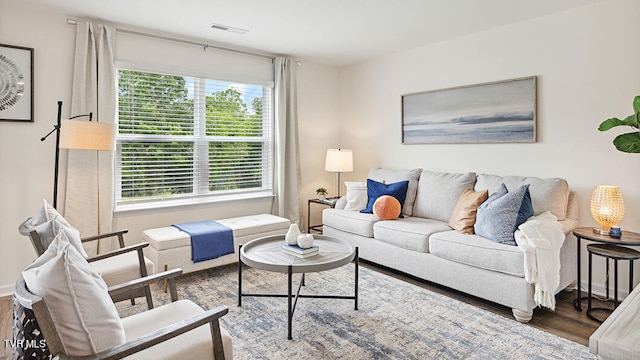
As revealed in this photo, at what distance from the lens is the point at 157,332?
4.69 feet

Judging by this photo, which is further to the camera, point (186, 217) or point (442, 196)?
point (186, 217)

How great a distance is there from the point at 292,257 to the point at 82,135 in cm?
187

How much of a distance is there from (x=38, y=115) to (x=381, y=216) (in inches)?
130

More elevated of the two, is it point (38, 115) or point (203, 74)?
point (203, 74)

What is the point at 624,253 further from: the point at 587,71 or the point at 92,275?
the point at 92,275

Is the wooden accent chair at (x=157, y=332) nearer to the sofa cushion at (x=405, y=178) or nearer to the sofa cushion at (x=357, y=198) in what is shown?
the sofa cushion at (x=357, y=198)

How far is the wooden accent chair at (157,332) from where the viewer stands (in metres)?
1.21

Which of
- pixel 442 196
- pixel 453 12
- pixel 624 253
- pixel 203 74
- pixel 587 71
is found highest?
pixel 453 12

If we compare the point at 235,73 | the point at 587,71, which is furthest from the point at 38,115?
the point at 587,71

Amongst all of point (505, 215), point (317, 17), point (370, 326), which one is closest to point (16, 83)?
point (317, 17)

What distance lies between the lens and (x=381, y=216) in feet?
12.7

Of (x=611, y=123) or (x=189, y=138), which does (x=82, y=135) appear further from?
(x=611, y=123)

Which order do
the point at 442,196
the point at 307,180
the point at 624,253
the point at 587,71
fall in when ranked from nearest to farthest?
the point at 624,253 → the point at 587,71 → the point at 442,196 → the point at 307,180

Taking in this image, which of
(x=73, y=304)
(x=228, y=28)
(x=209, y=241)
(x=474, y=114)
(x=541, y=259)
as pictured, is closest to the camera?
(x=73, y=304)
